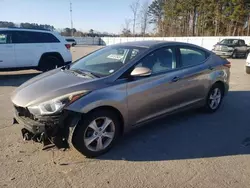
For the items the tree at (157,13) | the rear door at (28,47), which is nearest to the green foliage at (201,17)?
the tree at (157,13)

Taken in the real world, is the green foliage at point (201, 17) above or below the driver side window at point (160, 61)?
above

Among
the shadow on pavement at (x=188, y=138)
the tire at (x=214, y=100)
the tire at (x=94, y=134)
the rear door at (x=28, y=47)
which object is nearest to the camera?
the tire at (x=94, y=134)

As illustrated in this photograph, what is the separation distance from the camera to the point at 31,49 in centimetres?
898

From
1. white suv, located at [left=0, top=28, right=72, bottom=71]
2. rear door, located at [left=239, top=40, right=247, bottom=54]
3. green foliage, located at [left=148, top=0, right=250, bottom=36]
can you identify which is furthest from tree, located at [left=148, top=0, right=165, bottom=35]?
white suv, located at [left=0, top=28, right=72, bottom=71]

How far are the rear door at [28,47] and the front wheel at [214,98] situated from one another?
6.63 m

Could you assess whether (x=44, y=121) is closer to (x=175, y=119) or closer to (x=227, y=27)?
(x=175, y=119)

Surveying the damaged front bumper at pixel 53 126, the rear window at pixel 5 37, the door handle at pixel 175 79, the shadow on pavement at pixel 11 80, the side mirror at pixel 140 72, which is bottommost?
the shadow on pavement at pixel 11 80

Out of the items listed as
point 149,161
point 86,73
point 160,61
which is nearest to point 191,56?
point 160,61

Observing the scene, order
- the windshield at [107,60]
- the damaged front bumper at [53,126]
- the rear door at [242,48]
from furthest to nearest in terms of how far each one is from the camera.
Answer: the rear door at [242,48] → the windshield at [107,60] → the damaged front bumper at [53,126]

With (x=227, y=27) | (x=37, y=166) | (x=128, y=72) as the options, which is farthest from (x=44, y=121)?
(x=227, y=27)

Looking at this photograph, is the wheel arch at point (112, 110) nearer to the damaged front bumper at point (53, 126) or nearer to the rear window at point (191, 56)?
the damaged front bumper at point (53, 126)

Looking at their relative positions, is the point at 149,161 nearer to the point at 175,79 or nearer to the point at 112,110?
the point at 112,110

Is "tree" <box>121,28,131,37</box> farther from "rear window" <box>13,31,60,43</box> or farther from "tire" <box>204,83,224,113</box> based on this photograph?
"tire" <box>204,83,224,113</box>

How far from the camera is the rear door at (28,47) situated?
28.8ft
